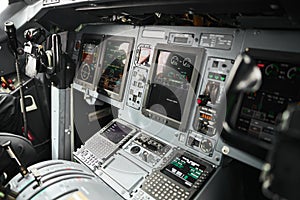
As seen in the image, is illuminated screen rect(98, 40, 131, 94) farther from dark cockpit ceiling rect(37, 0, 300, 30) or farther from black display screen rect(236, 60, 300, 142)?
black display screen rect(236, 60, 300, 142)

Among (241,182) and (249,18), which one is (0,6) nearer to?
(249,18)

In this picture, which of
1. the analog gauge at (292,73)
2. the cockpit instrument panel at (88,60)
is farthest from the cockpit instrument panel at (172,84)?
the cockpit instrument panel at (88,60)

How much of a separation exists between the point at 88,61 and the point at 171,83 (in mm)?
1149

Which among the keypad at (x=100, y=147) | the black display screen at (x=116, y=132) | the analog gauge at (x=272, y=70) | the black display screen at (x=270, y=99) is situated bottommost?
the keypad at (x=100, y=147)

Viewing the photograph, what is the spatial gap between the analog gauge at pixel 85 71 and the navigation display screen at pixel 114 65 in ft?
0.79

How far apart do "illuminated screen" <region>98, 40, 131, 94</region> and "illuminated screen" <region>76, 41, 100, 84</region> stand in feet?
0.50

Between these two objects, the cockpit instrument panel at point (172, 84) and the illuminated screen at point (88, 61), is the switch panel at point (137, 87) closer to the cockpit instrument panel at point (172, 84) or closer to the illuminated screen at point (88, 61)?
the cockpit instrument panel at point (172, 84)

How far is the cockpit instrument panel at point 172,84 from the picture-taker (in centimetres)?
185

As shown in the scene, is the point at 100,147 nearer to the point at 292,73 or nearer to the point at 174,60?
the point at 174,60

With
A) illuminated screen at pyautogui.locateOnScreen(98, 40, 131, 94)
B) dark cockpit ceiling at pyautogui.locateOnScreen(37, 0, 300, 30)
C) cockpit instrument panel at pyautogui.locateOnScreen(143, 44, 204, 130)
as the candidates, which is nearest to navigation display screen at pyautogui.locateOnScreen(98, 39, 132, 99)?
illuminated screen at pyautogui.locateOnScreen(98, 40, 131, 94)

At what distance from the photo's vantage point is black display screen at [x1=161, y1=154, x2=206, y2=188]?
1.65 m

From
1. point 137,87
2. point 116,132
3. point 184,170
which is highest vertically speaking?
point 137,87

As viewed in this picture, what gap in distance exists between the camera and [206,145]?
172 cm

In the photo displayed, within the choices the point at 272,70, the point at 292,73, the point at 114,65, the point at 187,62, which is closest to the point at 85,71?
the point at 114,65
